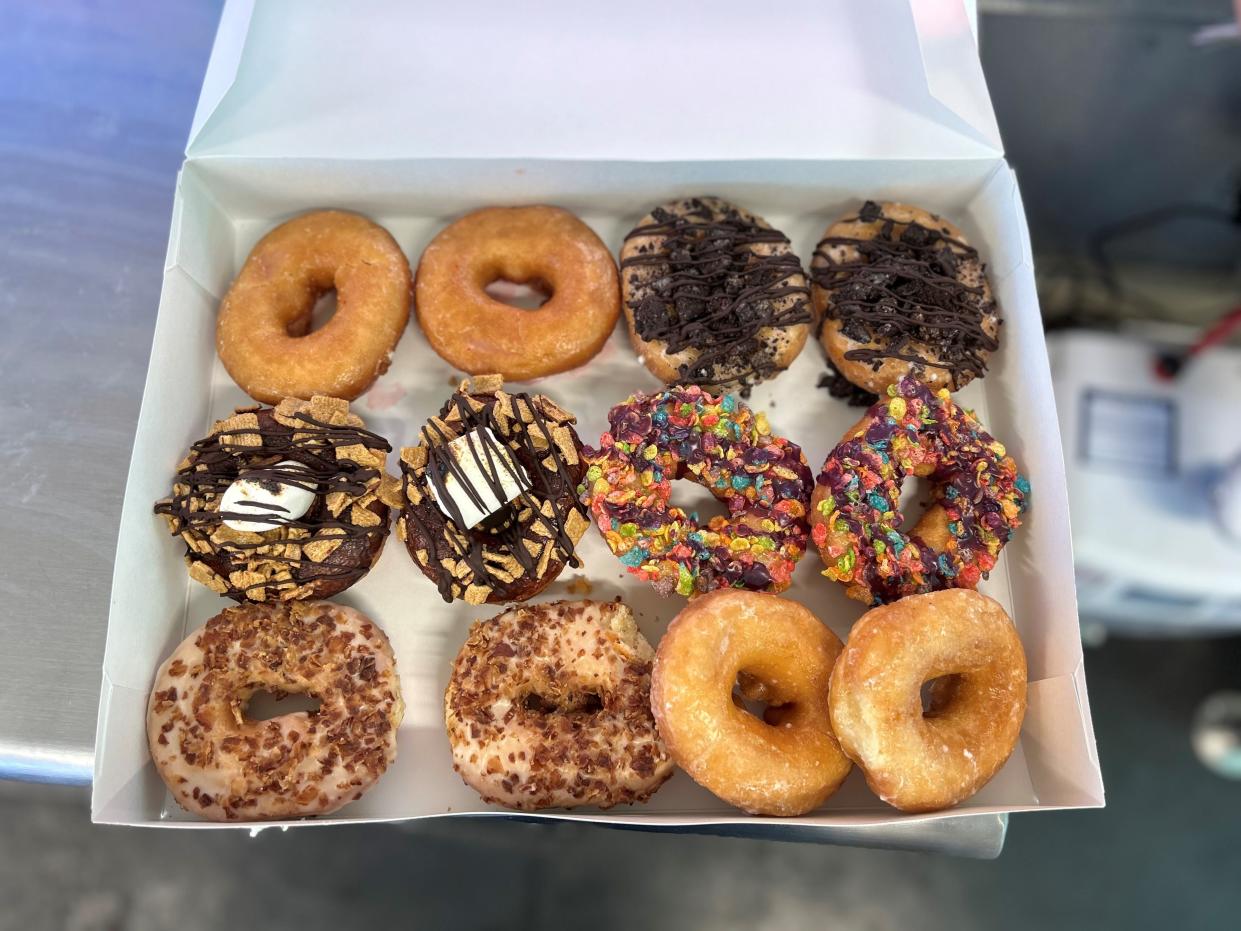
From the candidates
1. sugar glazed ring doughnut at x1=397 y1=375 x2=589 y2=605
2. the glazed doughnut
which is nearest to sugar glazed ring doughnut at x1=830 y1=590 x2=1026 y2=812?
the glazed doughnut

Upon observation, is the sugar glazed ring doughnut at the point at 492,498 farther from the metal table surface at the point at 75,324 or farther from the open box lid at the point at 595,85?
the metal table surface at the point at 75,324

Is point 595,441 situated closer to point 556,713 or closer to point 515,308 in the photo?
point 515,308

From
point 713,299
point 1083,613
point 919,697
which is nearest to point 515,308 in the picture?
point 713,299

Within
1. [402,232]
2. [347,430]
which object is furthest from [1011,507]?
[402,232]

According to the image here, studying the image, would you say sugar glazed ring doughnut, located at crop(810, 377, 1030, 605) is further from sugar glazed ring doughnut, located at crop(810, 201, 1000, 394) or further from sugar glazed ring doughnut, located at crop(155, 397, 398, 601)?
sugar glazed ring doughnut, located at crop(155, 397, 398, 601)

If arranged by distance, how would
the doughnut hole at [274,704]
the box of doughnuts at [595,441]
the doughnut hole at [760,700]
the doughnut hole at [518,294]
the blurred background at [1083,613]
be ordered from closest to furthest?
the box of doughnuts at [595,441]
the doughnut hole at [760,700]
the doughnut hole at [274,704]
the doughnut hole at [518,294]
the blurred background at [1083,613]

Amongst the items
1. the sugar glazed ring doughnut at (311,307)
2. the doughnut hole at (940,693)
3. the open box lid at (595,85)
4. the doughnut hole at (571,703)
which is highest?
the open box lid at (595,85)

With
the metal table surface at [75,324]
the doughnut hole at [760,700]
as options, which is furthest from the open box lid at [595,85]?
the doughnut hole at [760,700]

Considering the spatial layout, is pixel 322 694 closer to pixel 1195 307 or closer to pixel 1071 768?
pixel 1071 768
